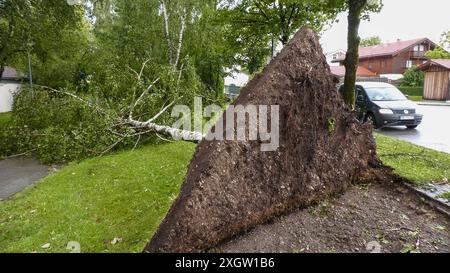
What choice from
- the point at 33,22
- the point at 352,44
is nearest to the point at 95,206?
the point at 352,44

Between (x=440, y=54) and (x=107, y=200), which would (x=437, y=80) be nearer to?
(x=440, y=54)

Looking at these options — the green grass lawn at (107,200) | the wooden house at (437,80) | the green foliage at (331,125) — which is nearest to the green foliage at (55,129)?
the green grass lawn at (107,200)

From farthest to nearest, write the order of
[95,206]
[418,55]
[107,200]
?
[418,55]
[107,200]
[95,206]

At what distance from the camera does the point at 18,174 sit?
7.48 meters

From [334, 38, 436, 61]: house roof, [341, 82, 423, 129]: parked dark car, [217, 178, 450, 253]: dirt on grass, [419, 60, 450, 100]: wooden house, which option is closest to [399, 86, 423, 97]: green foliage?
[419, 60, 450, 100]: wooden house

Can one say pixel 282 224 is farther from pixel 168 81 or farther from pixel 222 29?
pixel 222 29

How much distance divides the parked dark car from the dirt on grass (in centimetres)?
722

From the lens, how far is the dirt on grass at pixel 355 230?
3262mm

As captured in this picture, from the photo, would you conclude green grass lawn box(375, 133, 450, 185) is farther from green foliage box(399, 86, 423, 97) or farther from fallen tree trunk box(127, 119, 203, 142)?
green foliage box(399, 86, 423, 97)

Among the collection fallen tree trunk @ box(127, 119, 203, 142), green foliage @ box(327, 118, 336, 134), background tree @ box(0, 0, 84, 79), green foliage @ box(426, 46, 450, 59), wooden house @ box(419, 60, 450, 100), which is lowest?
fallen tree trunk @ box(127, 119, 203, 142)

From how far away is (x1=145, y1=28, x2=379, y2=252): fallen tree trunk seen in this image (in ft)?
10.3

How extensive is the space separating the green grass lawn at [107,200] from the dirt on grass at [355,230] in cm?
107

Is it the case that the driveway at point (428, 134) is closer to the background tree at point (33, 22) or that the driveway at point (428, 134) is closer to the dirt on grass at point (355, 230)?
the dirt on grass at point (355, 230)

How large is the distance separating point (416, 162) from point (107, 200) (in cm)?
562
